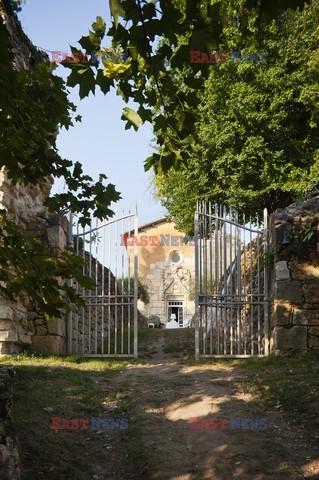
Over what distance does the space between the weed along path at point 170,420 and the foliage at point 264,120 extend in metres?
7.63

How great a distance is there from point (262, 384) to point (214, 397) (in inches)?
36.6

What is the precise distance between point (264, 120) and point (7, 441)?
1311 centimetres

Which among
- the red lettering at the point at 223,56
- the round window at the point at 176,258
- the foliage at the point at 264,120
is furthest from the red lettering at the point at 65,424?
the round window at the point at 176,258

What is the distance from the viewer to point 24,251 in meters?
3.45

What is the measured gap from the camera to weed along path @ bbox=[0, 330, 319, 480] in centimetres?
473

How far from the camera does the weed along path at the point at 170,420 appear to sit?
473cm

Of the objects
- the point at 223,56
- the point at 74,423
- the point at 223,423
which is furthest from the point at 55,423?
the point at 223,56

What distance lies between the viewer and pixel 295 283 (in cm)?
888

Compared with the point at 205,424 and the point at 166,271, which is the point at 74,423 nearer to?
the point at 205,424

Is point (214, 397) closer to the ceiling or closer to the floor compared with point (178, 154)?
closer to the floor

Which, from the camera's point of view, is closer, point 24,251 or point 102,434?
point 24,251

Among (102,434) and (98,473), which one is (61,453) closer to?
(98,473)

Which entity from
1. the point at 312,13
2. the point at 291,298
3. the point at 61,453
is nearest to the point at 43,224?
the point at 291,298

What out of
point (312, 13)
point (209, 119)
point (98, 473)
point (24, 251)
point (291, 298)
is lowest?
point (98, 473)
